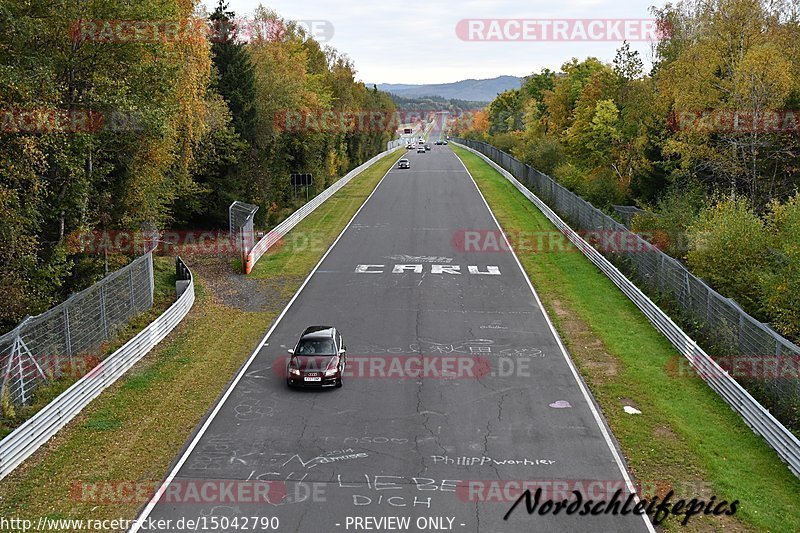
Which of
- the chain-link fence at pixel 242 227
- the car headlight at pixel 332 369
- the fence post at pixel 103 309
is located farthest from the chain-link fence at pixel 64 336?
the chain-link fence at pixel 242 227

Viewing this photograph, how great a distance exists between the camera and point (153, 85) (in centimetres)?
2839

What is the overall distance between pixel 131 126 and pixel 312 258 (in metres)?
13.7

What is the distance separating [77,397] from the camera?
19.4m

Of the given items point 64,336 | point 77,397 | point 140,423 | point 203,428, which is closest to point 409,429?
point 203,428

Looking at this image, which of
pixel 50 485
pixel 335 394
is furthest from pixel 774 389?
pixel 50 485

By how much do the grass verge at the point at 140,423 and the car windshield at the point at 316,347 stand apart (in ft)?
8.55

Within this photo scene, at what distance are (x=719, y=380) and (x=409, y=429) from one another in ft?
30.9

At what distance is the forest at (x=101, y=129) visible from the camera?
22.0 metres

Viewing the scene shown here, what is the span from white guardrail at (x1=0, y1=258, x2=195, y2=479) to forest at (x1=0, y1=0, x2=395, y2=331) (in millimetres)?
3896

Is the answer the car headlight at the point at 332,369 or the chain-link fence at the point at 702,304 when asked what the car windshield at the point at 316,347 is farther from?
the chain-link fence at the point at 702,304

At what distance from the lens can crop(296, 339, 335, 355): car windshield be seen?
21609 mm

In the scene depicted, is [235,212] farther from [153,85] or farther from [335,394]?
[335,394]

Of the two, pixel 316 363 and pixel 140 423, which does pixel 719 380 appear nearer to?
pixel 316 363

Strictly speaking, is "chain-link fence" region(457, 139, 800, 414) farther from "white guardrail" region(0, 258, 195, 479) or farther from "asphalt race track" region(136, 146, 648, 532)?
"white guardrail" region(0, 258, 195, 479)
